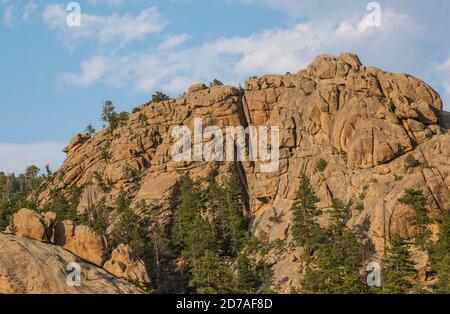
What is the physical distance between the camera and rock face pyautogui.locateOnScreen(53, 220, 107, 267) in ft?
256

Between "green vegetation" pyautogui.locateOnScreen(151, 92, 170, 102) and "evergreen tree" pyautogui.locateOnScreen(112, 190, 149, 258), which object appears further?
"green vegetation" pyautogui.locateOnScreen(151, 92, 170, 102)

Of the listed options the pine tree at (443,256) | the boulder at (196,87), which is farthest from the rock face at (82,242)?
the boulder at (196,87)

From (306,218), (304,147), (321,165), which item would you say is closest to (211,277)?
(306,218)

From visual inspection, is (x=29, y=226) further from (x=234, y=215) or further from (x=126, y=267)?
(x=234, y=215)

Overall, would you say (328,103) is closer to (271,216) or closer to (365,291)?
(271,216)

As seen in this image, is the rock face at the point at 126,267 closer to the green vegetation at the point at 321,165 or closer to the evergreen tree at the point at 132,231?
the evergreen tree at the point at 132,231

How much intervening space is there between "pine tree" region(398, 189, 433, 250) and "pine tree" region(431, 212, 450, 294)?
240cm

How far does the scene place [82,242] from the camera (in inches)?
3100

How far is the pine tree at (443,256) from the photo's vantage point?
65.4 m

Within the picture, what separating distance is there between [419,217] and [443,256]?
987 cm

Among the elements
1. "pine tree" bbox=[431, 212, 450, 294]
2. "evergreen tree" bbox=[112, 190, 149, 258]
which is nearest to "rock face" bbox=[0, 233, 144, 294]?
"evergreen tree" bbox=[112, 190, 149, 258]

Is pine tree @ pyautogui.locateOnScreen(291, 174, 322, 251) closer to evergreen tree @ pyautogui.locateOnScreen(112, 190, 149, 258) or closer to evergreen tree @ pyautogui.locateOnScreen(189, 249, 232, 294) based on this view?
evergreen tree @ pyautogui.locateOnScreen(189, 249, 232, 294)

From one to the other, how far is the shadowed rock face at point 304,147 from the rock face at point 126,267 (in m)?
17.7
